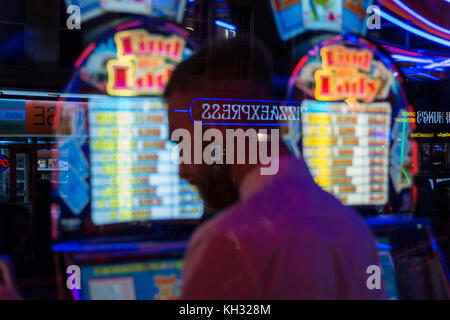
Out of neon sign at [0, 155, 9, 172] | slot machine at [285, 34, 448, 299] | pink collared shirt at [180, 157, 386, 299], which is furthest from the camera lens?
neon sign at [0, 155, 9, 172]

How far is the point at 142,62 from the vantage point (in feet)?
7.34

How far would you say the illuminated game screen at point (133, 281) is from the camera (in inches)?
85.5

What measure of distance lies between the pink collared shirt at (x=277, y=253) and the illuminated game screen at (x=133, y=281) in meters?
0.75

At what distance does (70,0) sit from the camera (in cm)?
216

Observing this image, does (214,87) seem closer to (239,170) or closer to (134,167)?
(239,170)

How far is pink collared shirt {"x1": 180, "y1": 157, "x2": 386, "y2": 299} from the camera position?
57.6 inches

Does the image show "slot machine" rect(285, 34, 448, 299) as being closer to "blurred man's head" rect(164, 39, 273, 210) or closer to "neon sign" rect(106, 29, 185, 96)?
"blurred man's head" rect(164, 39, 273, 210)

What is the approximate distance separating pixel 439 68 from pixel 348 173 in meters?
0.91

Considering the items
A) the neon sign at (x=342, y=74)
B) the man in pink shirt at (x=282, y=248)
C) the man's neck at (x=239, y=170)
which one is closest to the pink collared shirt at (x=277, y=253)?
the man in pink shirt at (x=282, y=248)

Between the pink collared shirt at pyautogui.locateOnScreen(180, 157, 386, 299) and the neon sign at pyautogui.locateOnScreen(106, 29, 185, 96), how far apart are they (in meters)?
0.94

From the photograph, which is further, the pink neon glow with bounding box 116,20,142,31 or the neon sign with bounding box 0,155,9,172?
the neon sign with bounding box 0,155,9,172

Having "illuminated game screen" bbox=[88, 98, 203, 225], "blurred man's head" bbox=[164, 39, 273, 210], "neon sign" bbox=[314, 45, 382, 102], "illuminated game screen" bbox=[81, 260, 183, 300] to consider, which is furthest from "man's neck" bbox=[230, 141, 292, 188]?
"neon sign" bbox=[314, 45, 382, 102]

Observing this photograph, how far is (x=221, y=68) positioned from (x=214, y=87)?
0.10m
